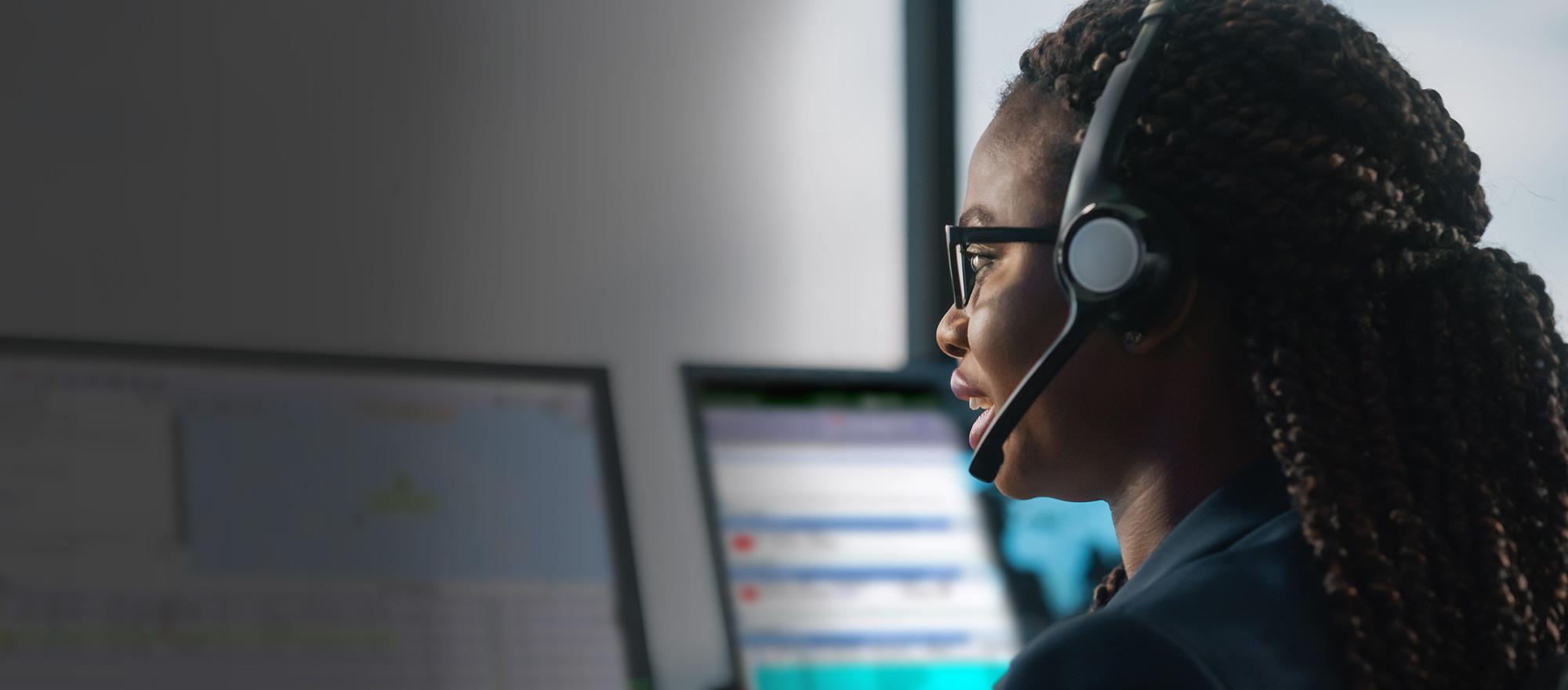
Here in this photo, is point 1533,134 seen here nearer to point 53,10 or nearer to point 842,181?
point 842,181

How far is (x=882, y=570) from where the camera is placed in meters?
1.28

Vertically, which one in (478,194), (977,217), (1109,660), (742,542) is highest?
(478,194)

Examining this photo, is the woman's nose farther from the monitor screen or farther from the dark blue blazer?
the monitor screen

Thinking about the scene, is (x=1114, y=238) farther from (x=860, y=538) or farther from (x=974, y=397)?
(x=860, y=538)

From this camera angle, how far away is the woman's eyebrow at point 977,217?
0.73 metres

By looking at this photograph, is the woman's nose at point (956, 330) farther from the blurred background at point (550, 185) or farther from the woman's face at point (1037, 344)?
the blurred background at point (550, 185)

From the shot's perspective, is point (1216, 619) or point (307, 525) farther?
point (307, 525)

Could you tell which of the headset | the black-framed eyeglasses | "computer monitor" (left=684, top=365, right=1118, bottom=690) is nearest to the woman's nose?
the black-framed eyeglasses

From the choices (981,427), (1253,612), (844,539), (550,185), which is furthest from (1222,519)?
(550,185)

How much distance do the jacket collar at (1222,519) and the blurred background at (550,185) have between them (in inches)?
25.1

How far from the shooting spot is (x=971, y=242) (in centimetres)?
72

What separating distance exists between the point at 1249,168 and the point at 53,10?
1.15 meters

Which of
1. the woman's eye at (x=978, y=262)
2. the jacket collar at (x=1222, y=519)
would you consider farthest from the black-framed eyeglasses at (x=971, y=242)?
the jacket collar at (x=1222, y=519)

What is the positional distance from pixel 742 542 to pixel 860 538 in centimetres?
11
